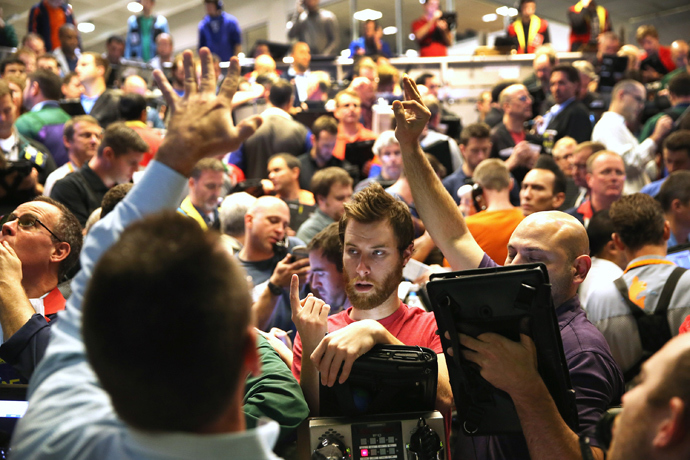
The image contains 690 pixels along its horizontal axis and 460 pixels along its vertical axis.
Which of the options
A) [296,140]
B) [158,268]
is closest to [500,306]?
[158,268]

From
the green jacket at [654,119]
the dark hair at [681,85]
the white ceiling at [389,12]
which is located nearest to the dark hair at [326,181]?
the green jacket at [654,119]

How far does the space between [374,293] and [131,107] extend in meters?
4.08

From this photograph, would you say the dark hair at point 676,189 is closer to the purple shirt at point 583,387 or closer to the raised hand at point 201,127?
the purple shirt at point 583,387

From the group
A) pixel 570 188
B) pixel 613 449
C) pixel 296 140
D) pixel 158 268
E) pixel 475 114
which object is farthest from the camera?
pixel 475 114

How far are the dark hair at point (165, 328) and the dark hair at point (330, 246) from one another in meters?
2.19

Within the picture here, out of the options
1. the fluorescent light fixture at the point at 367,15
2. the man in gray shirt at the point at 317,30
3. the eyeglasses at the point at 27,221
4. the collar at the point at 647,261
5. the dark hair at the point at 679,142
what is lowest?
the collar at the point at 647,261

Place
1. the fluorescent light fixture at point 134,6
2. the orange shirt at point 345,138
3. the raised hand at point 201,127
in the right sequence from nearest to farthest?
the raised hand at point 201,127, the orange shirt at point 345,138, the fluorescent light fixture at point 134,6

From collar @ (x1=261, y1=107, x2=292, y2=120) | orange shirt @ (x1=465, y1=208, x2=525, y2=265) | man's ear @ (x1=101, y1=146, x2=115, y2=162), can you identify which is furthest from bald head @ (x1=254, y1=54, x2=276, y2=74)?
orange shirt @ (x1=465, y1=208, x2=525, y2=265)

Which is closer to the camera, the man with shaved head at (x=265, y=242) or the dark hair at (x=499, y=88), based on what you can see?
the man with shaved head at (x=265, y=242)

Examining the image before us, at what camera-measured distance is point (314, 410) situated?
80.4 inches

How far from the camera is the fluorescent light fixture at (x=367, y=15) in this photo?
1519 centimetres

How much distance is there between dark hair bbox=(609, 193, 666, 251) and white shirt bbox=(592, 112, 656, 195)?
246cm

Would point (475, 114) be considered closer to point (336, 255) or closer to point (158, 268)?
point (336, 255)

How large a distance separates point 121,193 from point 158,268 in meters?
2.58
